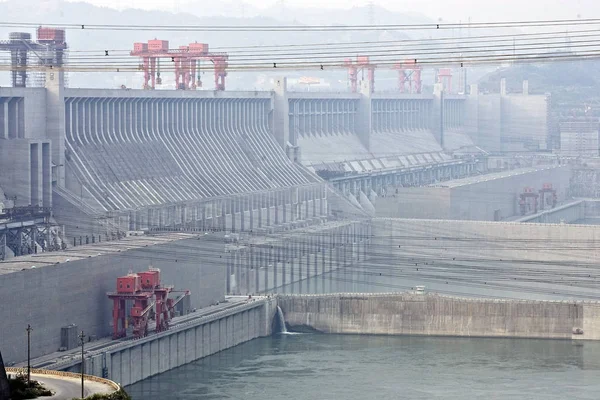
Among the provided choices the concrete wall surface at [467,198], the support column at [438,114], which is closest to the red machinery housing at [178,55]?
the concrete wall surface at [467,198]

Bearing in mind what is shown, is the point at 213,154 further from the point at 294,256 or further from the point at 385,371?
the point at 385,371

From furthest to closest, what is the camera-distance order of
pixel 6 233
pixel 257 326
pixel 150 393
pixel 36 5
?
pixel 36 5 → pixel 257 326 → pixel 6 233 → pixel 150 393

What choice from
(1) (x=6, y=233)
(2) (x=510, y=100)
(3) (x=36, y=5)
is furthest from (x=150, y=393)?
(3) (x=36, y=5)

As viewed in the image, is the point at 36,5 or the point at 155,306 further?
the point at 36,5

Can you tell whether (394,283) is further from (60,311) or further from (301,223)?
(60,311)

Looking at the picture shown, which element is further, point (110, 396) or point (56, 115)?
point (56, 115)

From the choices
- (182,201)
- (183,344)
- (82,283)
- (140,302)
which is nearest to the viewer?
(82,283)

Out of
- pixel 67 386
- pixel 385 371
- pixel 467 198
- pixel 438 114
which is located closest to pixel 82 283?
pixel 385 371
